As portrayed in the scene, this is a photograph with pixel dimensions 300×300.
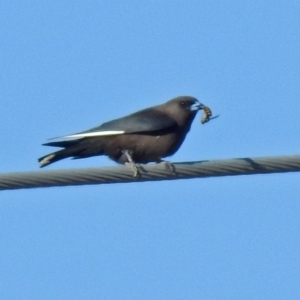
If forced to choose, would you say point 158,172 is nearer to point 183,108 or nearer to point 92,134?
point 92,134

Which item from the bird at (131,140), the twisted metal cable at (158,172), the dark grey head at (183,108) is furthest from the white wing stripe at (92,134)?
the twisted metal cable at (158,172)

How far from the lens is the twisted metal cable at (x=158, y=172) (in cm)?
777

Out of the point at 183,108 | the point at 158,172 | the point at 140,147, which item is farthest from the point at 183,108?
the point at 158,172

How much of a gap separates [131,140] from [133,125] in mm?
172

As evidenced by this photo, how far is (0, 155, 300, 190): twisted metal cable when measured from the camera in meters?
7.77

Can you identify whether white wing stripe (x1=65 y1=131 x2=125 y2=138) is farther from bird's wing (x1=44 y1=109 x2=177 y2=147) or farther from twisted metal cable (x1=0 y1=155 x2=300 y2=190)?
twisted metal cable (x1=0 y1=155 x2=300 y2=190)

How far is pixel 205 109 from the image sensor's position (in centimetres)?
1146

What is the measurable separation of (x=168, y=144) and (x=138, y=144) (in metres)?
0.29

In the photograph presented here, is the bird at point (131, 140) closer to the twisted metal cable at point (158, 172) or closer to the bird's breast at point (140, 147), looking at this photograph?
the bird's breast at point (140, 147)

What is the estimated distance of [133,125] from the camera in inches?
432

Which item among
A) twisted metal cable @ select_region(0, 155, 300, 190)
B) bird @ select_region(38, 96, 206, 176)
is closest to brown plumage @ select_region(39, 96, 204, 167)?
bird @ select_region(38, 96, 206, 176)

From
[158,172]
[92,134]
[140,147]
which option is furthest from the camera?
[140,147]

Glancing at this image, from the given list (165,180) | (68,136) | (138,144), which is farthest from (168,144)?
(165,180)

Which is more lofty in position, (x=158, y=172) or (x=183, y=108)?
(x=183, y=108)
